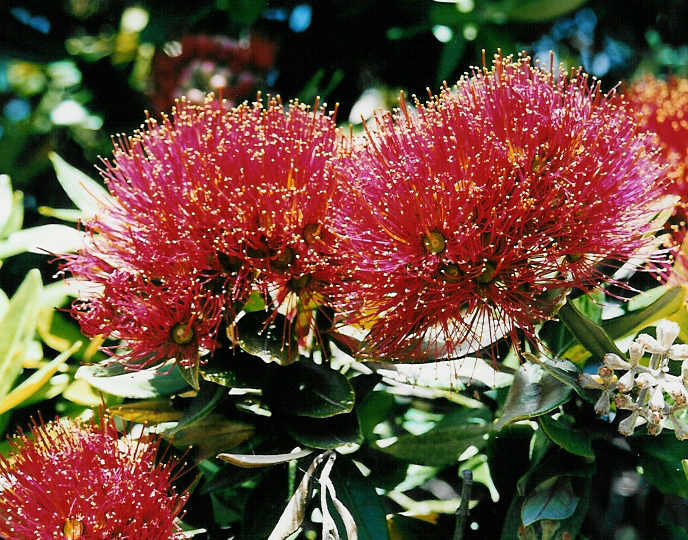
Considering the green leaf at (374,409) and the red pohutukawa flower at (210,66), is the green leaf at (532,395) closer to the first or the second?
the green leaf at (374,409)

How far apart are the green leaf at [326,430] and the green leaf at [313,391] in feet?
0.07

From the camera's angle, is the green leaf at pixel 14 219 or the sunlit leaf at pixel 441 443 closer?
the sunlit leaf at pixel 441 443

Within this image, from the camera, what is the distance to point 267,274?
0.89 meters

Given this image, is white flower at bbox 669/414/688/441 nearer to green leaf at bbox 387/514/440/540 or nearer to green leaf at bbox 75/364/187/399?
A: green leaf at bbox 387/514/440/540

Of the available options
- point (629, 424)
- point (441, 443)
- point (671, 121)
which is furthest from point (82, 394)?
point (671, 121)

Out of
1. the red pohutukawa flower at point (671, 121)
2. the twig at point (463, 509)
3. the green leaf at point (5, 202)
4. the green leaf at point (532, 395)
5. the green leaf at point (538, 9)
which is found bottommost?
the twig at point (463, 509)

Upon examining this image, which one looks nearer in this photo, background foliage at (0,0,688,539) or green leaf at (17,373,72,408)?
background foliage at (0,0,688,539)

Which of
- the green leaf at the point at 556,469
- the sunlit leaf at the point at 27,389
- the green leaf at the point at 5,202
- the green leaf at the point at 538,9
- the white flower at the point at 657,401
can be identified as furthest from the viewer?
the green leaf at the point at 538,9

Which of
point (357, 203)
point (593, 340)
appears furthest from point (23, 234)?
point (593, 340)

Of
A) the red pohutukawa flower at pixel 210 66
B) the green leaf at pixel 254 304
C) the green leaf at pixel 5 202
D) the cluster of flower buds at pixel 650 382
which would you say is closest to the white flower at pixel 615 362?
the cluster of flower buds at pixel 650 382

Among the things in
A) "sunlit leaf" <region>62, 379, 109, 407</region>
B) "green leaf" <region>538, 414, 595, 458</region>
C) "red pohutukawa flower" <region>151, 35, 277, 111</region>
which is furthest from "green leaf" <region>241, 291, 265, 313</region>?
"red pohutukawa flower" <region>151, 35, 277, 111</region>

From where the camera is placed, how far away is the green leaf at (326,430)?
2.96ft

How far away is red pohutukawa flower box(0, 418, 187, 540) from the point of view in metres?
0.84

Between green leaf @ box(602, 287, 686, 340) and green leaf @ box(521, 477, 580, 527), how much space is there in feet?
0.61
